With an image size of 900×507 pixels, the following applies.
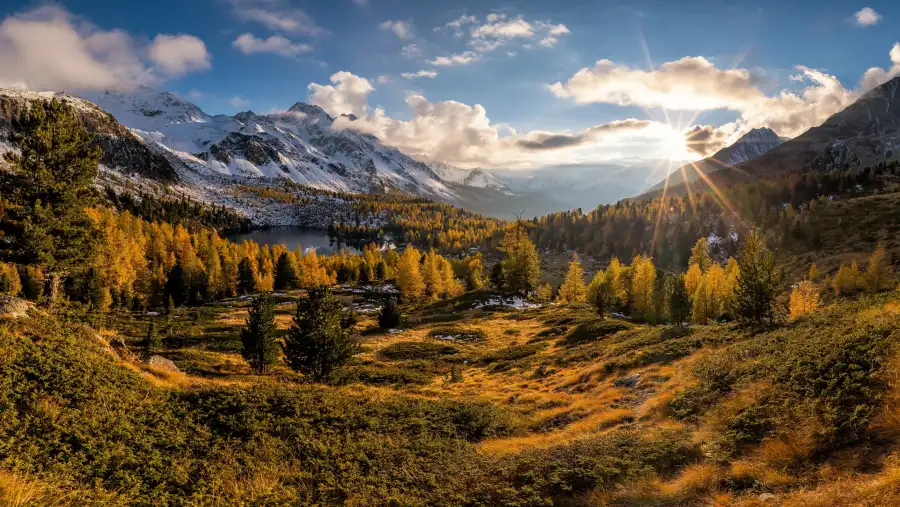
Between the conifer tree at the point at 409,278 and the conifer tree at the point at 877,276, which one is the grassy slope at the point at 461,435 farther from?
the conifer tree at the point at 409,278

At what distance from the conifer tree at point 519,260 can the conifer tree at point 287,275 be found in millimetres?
71273

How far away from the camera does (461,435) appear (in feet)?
67.2

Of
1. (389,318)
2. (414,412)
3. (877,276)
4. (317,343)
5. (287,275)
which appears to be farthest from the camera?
(287,275)

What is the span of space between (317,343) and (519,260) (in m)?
63.5

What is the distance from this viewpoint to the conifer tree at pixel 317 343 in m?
32.7

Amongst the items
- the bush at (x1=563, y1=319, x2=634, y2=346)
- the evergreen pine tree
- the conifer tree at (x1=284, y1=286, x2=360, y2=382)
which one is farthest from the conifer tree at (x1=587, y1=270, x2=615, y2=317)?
the conifer tree at (x1=284, y1=286, x2=360, y2=382)

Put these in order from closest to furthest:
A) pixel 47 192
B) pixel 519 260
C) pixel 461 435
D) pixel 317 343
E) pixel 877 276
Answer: pixel 461 435 → pixel 47 192 → pixel 317 343 → pixel 877 276 → pixel 519 260

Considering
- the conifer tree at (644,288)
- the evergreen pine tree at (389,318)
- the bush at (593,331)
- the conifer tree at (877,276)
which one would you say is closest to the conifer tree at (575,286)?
the conifer tree at (644,288)

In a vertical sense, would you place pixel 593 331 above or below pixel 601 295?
below

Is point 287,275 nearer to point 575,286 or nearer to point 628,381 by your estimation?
point 575,286

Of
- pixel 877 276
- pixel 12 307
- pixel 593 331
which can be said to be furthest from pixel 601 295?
pixel 12 307

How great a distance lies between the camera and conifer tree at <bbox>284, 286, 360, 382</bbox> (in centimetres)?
3269

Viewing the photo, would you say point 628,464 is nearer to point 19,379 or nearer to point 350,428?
point 350,428

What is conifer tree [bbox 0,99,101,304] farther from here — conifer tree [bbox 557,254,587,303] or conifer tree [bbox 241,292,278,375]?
conifer tree [bbox 557,254,587,303]
